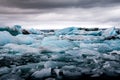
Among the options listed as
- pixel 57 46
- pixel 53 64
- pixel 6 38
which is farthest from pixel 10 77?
pixel 6 38

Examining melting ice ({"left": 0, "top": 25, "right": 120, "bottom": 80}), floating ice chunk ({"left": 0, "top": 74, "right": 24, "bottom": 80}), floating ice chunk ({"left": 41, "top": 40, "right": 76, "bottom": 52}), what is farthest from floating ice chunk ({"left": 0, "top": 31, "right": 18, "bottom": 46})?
floating ice chunk ({"left": 0, "top": 74, "right": 24, "bottom": 80})

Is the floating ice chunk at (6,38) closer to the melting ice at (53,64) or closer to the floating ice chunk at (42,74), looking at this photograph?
the melting ice at (53,64)

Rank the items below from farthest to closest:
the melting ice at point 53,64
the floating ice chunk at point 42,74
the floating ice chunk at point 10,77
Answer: the melting ice at point 53,64, the floating ice chunk at point 42,74, the floating ice chunk at point 10,77

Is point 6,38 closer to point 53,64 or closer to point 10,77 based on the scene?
point 53,64

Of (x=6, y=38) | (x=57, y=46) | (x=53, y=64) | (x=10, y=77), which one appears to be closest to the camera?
(x=10, y=77)

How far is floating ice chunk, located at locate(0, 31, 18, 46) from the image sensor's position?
11806mm

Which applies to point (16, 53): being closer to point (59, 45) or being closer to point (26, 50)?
point (26, 50)

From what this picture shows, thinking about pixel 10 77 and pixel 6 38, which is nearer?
pixel 10 77

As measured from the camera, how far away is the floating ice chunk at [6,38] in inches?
465

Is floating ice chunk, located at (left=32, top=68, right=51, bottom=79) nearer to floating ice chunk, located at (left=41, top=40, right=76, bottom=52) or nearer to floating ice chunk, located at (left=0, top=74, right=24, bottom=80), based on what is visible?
floating ice chunk, located at (left=0, top=74, right=24, bottom=80)

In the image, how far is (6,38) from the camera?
12148 millimetres

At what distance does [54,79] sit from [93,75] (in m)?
1.10

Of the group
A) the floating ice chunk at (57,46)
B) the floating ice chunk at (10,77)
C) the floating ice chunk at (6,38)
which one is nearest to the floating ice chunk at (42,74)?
the floating ice chunk at (10,77)

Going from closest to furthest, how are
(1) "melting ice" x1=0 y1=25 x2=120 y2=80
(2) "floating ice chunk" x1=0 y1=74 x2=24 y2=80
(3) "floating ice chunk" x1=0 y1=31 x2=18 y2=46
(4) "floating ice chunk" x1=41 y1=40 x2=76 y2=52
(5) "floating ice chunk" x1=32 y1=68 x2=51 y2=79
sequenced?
1. (2) "floating ice chunk" x1=0 y1=74 x2=24 y2=80
2. (5) "floating ice chunk" x1=32 y1=68 x2=51 y2=79
3. (1) "melting ice" x1=0 y1=25 x2=120 y2=80
4. (4) "floating ice chunk" x1=41 y1=40 x2=76 y2=52
5. (3) "floating ice chunk" x1=0 y1=31 x2=18 y2=46
